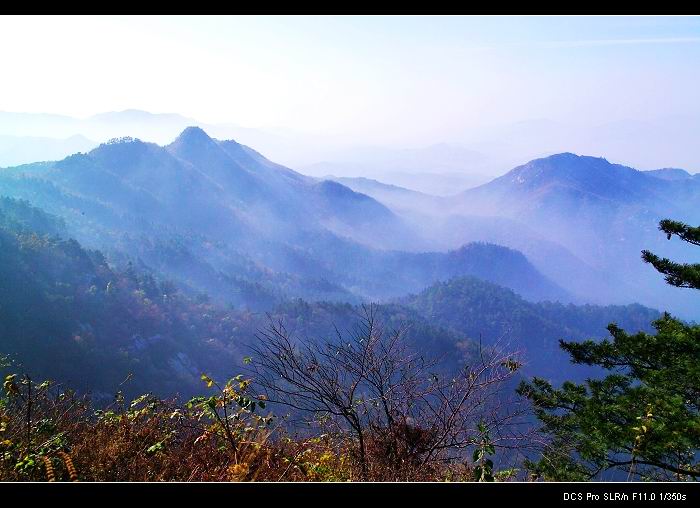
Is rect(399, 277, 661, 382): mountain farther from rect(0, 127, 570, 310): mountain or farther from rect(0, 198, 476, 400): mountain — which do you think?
rect(0, 127, 570, 310): mountain

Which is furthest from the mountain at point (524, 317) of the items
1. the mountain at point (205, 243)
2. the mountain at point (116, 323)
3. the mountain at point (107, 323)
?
the mountain at point (205, 243)

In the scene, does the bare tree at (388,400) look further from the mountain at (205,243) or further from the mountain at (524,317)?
the mountain at (205,243)

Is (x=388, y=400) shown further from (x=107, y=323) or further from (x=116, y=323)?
(x=116, y=323)

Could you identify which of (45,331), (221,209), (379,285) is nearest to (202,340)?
(45,331)

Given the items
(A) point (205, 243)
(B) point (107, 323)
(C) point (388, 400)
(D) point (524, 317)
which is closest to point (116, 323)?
(B) point (107, 323)

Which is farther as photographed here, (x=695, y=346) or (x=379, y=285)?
(x=379, y=285)

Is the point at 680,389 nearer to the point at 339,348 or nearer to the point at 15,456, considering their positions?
the point at 339,348
